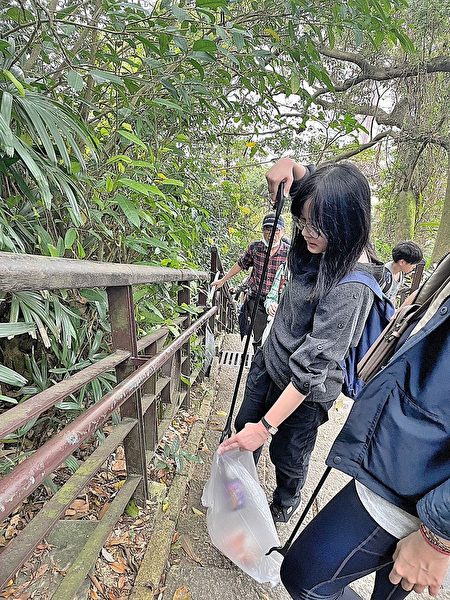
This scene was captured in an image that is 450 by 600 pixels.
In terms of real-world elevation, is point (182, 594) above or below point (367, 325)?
below

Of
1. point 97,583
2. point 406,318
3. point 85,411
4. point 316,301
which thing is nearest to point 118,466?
point 97,583

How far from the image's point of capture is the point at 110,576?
1.16m

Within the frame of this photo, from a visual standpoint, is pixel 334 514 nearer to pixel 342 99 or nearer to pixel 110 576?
pixel 110 576

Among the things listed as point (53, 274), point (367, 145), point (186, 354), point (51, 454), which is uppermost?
point (367, 145)

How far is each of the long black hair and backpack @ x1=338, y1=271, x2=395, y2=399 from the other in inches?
2.0

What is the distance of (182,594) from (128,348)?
0.83 meters

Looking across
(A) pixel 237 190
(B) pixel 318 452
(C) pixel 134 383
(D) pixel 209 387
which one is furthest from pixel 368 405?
(A) pixel 237 190

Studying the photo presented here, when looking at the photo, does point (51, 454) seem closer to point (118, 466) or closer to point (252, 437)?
point (252, 437)

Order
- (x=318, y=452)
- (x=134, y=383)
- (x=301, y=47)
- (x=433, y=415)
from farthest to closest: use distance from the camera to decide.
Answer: (x=318, y=452)
(x=301, y=47)
(x=134, y=383)
(x=433, y=415)

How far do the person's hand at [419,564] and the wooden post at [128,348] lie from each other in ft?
2.74

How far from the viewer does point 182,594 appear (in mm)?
1240

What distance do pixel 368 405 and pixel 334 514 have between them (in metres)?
0.28

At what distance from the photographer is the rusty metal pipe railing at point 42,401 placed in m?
0.61

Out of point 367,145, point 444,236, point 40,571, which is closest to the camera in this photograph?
point 40,571
